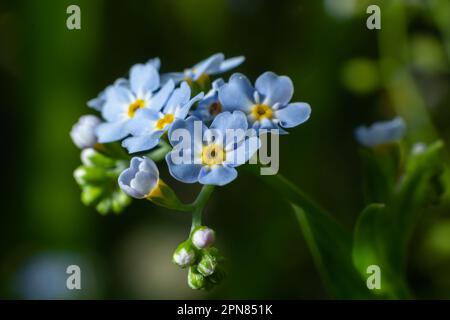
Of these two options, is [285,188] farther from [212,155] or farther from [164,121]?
[164,121]

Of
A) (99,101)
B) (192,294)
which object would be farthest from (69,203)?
(99,101)

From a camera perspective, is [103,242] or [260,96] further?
[103,242]

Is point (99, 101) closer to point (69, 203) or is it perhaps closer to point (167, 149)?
point (167, 149)

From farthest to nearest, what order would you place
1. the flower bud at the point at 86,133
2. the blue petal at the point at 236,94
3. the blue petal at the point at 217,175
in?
the flower bud at the point at 86,133 → the blue petal at the point at 236,94 → the blue petal at the point at 217,175

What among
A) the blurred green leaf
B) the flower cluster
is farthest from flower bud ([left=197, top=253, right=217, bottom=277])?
the blurred green leaf

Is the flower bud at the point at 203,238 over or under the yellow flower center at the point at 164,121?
under

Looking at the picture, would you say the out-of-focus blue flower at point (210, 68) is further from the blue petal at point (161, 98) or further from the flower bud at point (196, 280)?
the flower bud at point (196, 280)

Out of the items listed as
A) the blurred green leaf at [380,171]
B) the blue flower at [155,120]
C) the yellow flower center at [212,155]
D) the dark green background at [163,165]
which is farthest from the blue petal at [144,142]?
the dark green background at [163,165]
